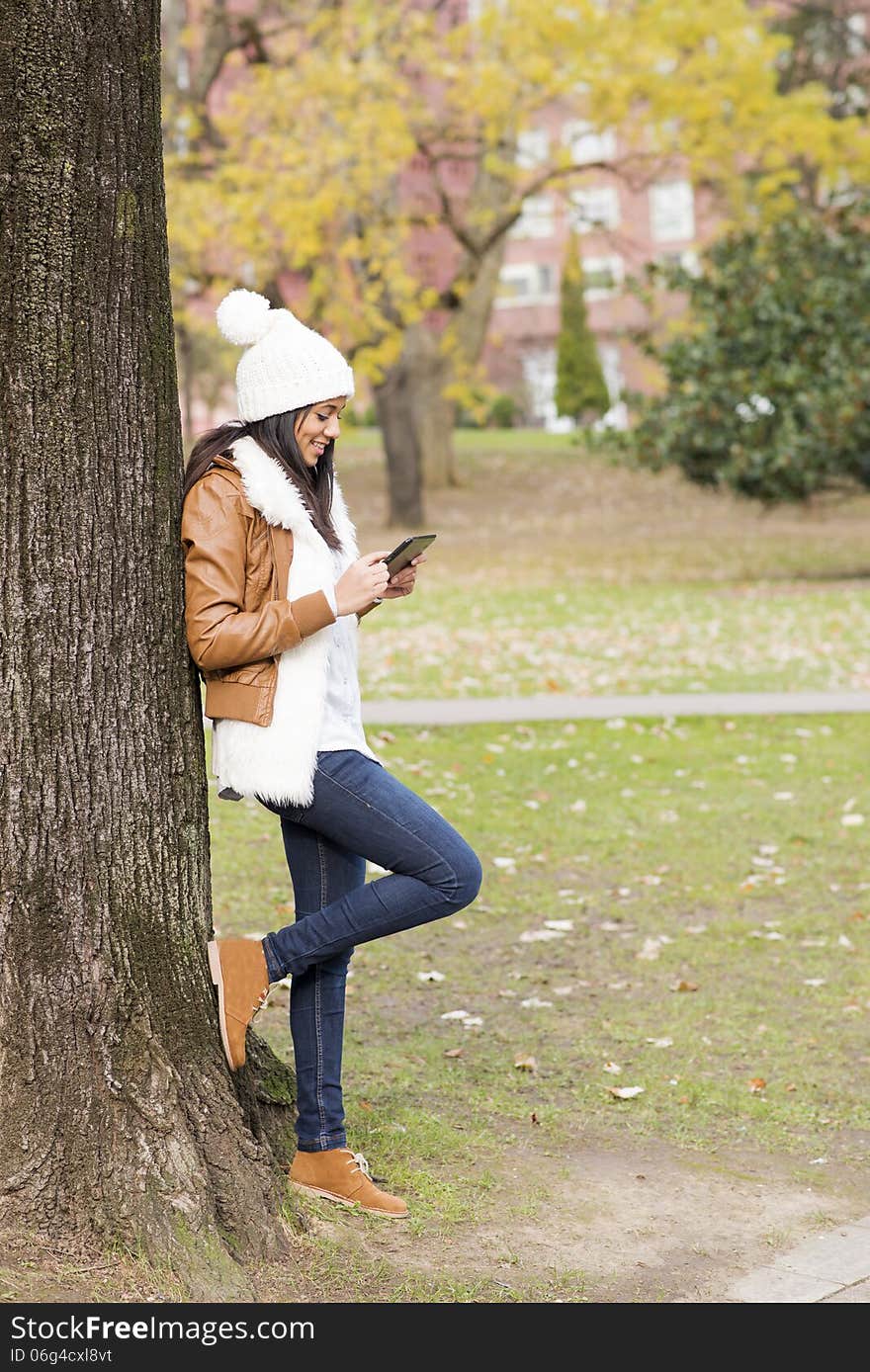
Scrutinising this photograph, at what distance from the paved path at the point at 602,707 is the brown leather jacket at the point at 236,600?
23.3ft

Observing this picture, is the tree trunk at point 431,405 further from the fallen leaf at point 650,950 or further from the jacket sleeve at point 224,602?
the jacket sleeve at point 224,602

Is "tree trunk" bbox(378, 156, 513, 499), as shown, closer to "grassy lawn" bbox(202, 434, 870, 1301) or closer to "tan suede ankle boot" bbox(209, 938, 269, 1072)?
"grassy lawn" bbox(202, 434, 870, 1301)

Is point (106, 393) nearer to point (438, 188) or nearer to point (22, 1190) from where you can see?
point (22, 1190)

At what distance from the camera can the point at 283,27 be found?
80.0 feet

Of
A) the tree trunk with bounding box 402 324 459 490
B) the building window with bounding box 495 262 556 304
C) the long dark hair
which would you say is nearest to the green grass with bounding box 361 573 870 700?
the long dark hair

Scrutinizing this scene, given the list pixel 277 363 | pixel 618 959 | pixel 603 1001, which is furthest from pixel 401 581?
pixel 618 959

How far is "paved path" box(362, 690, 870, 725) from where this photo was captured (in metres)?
A: 11.1

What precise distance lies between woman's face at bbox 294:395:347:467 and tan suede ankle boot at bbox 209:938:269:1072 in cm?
108

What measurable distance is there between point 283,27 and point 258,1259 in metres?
23.3

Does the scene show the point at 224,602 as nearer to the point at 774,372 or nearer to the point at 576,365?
the point at 774,372

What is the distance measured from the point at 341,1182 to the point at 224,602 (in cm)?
137

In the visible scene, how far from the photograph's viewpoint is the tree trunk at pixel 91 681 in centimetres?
349

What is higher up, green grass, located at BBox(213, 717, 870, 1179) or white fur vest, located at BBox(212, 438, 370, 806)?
white fur vest, located at BBox(212, 438, 370, 806)

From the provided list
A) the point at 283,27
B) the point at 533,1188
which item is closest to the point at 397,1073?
the point at 533,1188
